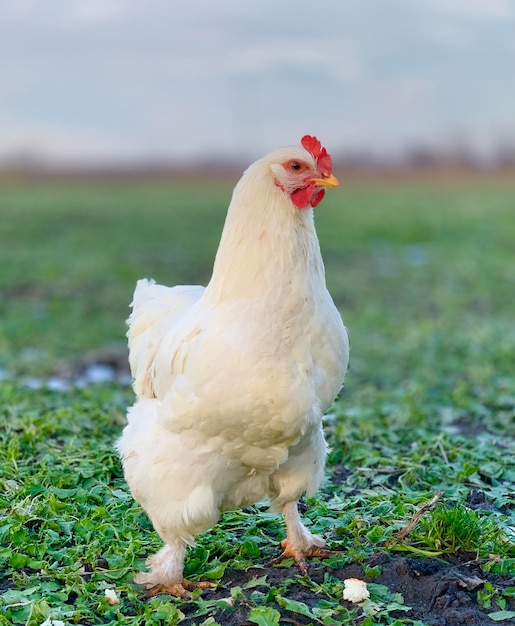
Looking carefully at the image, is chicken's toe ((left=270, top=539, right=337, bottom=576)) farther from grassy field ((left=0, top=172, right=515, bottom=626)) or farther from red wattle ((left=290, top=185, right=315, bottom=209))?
red wattle ((left=290, top=185, right=315, bottom=209))

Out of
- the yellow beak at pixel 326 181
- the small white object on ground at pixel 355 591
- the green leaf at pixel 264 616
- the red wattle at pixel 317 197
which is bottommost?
the small white object on ground at pixel 355 591

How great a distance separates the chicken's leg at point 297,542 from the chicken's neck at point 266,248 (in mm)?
1092

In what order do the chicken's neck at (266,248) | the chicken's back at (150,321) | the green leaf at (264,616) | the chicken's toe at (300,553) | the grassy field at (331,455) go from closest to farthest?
the green leaf at (264,616), the chicken's neck at (266,248), the grassy field at (331,455), the chicken's toe at (300,553), the chicken's back at (150,321)

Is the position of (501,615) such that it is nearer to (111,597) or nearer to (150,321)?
(111,597)

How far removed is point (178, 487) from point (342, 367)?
81 centimetres

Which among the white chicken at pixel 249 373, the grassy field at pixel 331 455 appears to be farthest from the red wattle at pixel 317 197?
the grassy field at pixel 331 455

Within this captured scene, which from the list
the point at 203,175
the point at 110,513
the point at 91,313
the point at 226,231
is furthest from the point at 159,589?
the point at 203,175

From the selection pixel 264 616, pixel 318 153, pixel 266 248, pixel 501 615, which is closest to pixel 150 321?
pixel 266 248

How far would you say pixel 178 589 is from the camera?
3484 mm

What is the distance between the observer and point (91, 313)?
10.4 m

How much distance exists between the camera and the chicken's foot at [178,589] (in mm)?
3469

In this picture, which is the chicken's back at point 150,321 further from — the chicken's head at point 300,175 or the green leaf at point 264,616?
the green leaf at point 264,616

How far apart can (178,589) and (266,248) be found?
146cm

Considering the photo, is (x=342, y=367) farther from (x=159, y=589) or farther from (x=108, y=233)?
(x=108, y=233)
